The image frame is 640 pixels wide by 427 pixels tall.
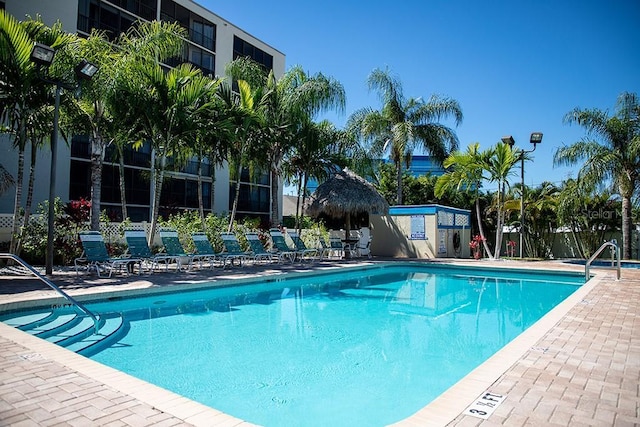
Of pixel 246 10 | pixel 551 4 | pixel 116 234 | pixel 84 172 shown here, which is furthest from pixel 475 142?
pixel 84 172

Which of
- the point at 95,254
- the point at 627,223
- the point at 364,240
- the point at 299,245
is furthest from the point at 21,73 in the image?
the point at 627,223

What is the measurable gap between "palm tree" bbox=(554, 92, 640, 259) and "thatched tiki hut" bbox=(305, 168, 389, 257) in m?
8.05

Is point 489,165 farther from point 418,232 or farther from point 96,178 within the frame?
point 96,178

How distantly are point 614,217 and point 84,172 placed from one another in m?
26.8

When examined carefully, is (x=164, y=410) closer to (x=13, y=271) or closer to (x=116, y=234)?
(x=13, y=271)

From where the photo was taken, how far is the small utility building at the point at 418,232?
19.9 metres

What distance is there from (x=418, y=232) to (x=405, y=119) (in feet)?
20.4

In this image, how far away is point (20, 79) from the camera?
385 inches

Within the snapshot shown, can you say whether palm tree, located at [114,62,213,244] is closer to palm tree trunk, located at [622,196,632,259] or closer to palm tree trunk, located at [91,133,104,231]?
palm tree trunk, located at [91,133,104,231]

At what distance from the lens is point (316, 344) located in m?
6.20

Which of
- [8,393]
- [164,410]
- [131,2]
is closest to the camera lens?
[164,410]

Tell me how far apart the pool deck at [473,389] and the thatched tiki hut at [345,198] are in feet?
45.0

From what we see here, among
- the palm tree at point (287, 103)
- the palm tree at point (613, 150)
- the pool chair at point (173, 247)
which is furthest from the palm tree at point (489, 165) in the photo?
the pool chair at point (173, 247)

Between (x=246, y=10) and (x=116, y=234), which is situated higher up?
(x=246, y=10)
